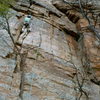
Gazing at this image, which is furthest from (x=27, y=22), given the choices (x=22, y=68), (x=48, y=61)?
(x=22, y=68)

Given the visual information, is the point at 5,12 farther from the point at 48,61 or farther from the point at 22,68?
the point at 48,61

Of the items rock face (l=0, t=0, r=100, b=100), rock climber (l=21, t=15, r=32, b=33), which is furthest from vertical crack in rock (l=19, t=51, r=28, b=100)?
rock climber (l=21, t=15, r=32, b=33)

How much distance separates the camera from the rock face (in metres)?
14.7

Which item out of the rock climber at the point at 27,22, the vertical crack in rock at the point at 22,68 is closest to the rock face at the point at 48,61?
the vertical crack in rock at the point at 22,68

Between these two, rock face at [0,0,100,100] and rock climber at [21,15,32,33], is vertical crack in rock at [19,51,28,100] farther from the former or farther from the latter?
rock climber at [21,15,32,33]

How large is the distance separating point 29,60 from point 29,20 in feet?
12.2

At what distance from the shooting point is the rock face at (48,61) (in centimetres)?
1468

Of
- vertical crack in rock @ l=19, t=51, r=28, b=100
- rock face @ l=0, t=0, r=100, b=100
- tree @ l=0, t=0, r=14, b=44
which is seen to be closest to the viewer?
vertical crack in rock @ l=19, t=51, r=28, b=100

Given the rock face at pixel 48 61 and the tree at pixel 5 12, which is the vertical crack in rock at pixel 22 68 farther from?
the tree at pixel 5 12

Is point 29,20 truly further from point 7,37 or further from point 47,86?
point 47,86

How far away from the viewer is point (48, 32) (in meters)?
19.2

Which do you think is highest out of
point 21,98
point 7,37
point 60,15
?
point 60,15

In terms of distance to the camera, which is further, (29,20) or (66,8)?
(66,8)

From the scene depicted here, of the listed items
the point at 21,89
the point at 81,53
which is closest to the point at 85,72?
the point at 81,53
